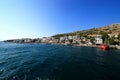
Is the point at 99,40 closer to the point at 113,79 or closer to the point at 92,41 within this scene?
the point at 92,41

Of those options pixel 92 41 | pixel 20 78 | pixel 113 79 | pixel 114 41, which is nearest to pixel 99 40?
pixel 92 41

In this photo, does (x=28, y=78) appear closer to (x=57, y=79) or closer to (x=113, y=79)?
(x=57, y=79)

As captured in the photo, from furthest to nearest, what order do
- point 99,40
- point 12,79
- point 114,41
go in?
point 99,40 → point 114,41 → point 12,79

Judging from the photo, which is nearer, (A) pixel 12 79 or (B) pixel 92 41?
(A) pixel 12 79

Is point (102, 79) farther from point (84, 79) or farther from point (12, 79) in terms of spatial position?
point (12, 79)

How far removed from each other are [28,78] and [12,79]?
336 cm

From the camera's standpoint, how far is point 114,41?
118 meters

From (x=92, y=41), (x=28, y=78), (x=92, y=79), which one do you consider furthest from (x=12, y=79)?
(x=92, y=41)

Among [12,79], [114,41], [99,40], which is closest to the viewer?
[12,79]

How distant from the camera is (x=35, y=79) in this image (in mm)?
23719

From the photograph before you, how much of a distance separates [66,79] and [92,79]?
591 cm

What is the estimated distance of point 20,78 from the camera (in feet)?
79.4

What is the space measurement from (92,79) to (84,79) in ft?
5.97

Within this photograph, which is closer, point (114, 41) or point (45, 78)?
point (45, 78)
